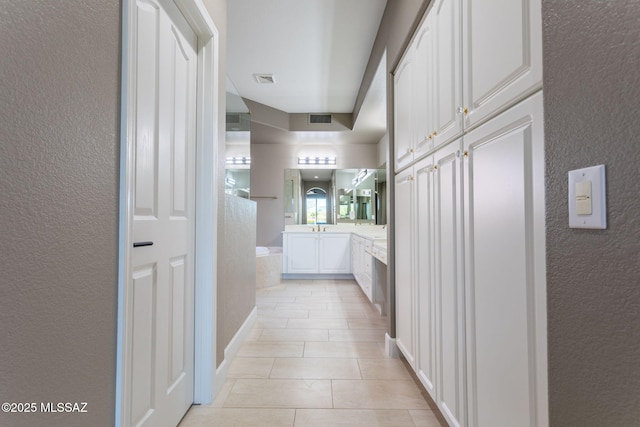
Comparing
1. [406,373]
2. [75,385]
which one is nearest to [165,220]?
[75,385]

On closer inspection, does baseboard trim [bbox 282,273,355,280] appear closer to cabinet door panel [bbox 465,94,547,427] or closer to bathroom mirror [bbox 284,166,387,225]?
bathroom mirror [bbox 284,166,387,225]

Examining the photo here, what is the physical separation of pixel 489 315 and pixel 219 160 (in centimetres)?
159

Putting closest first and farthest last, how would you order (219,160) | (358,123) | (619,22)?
(619,22)
(219,160)
(358,123)

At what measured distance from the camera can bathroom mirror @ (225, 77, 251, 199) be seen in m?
2.71

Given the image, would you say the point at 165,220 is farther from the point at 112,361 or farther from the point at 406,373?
the point at 406,373

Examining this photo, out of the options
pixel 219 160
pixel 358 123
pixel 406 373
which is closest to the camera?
pixel 219 160


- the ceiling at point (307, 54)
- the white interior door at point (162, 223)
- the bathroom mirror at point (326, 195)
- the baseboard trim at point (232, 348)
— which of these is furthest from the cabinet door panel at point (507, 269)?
the bathroom mirror at point (326, 195)

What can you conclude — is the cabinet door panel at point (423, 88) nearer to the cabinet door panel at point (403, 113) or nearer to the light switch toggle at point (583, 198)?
the cabinet door panel at point (403, 113)

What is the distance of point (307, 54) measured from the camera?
3.27 meters

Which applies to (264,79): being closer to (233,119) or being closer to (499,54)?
(233,119)

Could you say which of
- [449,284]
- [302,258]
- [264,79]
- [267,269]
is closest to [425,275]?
[449,284]

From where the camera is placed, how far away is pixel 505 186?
37.4 inches

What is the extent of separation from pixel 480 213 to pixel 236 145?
2550 millimetres

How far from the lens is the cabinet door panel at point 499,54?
32.5 inches
